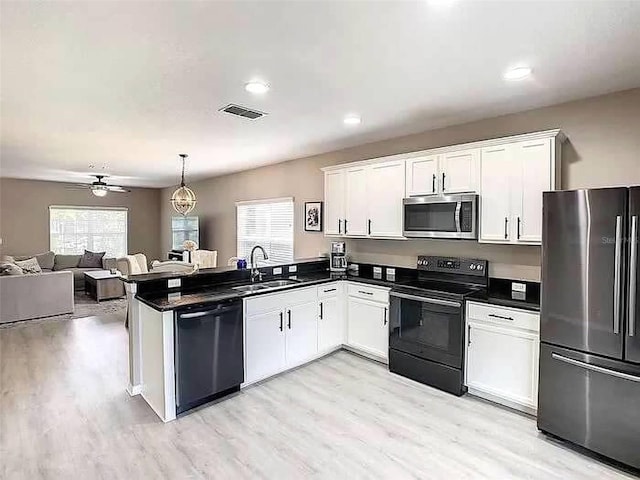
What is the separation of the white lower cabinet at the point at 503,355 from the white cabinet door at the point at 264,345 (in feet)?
5.83

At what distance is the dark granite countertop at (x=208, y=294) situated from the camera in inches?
118

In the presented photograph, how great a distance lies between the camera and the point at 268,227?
6.53 meters

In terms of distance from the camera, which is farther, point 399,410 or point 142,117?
point 142,117

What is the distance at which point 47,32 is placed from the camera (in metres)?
2.04

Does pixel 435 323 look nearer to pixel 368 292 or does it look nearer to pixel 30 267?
pixel 368 292

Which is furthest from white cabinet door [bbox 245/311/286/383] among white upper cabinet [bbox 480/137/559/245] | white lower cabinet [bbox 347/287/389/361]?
white upper cabinet [bbox 480/137/559/245]

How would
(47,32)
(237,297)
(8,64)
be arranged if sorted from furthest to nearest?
(237,297) < (8,64) < (47,32)

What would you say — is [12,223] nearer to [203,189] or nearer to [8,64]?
[203,189]

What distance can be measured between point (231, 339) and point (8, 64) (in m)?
2.54

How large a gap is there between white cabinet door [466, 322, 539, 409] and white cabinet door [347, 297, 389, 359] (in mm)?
953

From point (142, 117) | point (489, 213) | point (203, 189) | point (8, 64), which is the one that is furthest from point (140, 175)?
point (489, 213)

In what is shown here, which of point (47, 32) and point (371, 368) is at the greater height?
point (47, 32)

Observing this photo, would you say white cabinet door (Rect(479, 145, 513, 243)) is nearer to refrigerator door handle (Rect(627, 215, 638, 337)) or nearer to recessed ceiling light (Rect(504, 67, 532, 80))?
recessed ceiling light (Rect(504, 67, 532, 80))

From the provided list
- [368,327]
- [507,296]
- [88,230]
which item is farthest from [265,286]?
[88,230]
